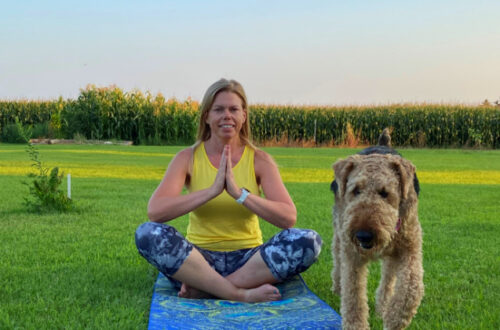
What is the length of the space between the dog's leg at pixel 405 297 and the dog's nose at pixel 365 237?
1.44 ft

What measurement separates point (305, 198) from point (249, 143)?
18.0ft

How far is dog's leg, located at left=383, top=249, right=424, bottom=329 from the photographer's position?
10.7 ft

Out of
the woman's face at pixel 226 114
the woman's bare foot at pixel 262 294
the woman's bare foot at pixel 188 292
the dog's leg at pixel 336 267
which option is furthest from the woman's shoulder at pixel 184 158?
the dog's leg at pixel 336 267

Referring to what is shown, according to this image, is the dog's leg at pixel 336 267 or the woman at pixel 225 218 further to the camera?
the dog's leg at pixel 336 267

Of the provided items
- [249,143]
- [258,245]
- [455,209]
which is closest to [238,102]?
[249,143]

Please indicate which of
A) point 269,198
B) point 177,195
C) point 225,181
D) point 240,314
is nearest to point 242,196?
A: point 225,181

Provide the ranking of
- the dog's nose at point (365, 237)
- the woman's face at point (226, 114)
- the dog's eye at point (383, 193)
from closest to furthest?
1. the dog's nose at point (365, 237)
2. the dog's eye at point (383, 193)
3. the woman's face at point (226, 114)

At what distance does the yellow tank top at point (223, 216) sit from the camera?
4.35 m

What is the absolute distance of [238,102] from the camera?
14.0 ft

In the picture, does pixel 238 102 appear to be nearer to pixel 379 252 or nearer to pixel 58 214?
pixel 379 252

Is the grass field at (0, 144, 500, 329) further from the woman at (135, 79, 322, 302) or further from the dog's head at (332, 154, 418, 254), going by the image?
the dog's head at (332, 154, 418, 254)

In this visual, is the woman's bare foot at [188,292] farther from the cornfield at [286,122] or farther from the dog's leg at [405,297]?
the cornfield at [286,122]

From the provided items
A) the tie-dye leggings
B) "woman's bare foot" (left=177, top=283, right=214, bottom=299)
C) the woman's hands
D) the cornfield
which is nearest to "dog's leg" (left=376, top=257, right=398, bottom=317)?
the tie-dye leggings

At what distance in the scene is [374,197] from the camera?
3174 mm
